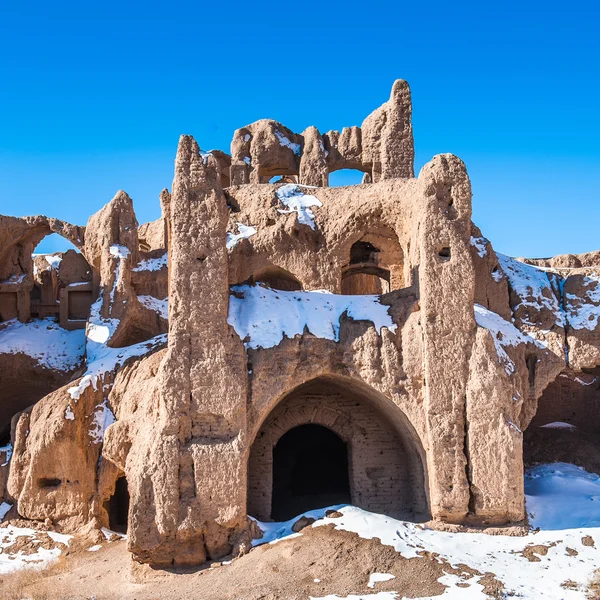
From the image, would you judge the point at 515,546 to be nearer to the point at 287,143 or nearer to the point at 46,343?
the point at 46,343

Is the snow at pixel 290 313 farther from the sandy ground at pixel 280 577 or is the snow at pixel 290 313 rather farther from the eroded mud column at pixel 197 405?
the sandy ground at pixel 280 577

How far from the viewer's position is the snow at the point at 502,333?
14.7 m

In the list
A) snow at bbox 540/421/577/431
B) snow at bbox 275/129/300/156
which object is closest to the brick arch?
snow at bbox 540/421/577/431

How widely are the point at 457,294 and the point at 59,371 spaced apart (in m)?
11.6

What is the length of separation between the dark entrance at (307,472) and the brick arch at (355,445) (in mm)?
1656

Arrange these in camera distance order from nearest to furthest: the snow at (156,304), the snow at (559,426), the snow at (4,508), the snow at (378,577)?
the snow at (378,577), the snow at (4,508), the snow at (559,426), the snow at (156,304)

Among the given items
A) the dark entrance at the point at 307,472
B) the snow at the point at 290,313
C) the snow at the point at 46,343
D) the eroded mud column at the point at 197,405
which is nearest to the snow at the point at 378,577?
the eroded mud column at the point at 197,405

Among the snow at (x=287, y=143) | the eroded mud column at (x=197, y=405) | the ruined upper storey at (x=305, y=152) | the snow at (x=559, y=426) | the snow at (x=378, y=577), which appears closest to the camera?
the snow at (x=378, y=577)

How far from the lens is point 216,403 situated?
1348 cm

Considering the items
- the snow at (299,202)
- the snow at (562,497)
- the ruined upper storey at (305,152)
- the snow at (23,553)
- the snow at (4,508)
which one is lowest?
the snow at (23,553)

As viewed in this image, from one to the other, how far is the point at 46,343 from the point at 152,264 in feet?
12.0

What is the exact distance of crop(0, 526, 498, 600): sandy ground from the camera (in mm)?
11656

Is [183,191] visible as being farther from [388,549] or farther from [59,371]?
[59,371]

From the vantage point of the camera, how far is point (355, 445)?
15.7 metres
